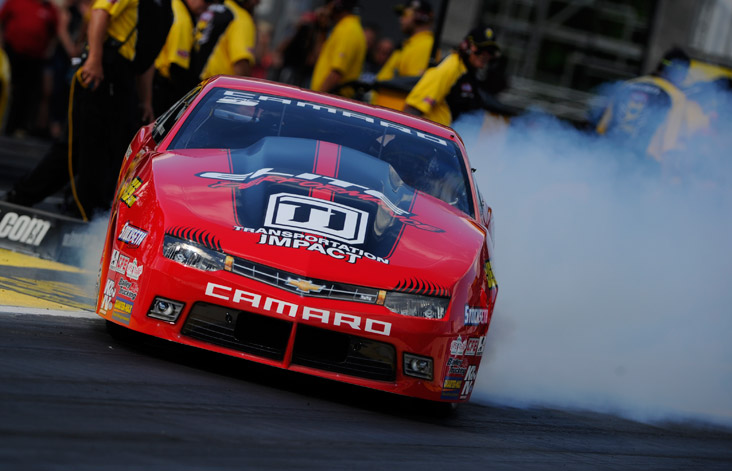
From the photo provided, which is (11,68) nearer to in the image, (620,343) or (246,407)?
(620,343)

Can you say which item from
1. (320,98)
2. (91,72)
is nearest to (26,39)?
(91,72)

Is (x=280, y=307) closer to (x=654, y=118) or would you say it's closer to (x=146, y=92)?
(x=146, y=92)

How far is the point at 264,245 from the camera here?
15.0 feet

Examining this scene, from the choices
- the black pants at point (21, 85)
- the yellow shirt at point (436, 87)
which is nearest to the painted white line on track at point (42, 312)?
the yellow shirt at point (436, 87)

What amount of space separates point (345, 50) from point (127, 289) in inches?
260

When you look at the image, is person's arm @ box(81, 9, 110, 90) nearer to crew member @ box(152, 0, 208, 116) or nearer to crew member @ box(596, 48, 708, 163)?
crew member @ box(152, 0, 208, 116)

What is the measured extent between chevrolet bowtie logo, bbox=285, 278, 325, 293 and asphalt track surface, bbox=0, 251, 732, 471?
419 mm

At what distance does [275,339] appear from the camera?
4.51 meters

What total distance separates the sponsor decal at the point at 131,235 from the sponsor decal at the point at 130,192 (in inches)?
5.2

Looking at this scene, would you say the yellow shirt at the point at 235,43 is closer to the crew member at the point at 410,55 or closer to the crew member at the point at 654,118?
the crew member at the point at 410,55

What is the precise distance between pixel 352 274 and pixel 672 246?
254 inches

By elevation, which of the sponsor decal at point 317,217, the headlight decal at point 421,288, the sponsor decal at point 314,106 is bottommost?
the headlight decal at point 421,288

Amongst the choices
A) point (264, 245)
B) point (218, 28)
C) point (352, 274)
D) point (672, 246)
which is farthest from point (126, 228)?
point (672, 246)

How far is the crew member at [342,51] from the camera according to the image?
10.9 m
